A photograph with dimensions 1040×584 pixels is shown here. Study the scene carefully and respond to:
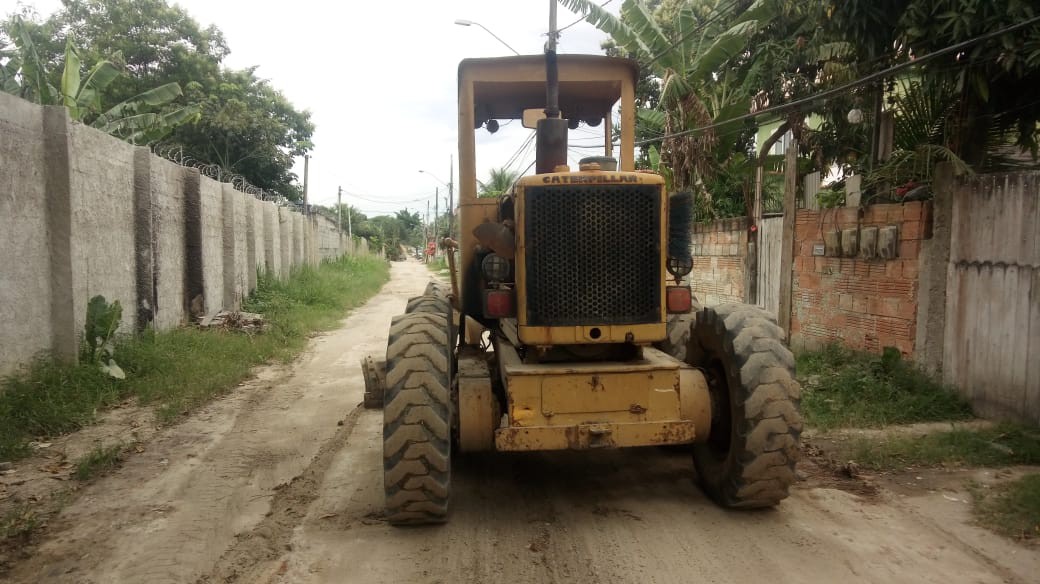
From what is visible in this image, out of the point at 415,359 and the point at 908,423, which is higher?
the point at 415,359

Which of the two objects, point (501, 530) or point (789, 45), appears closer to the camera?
point (501, 530)

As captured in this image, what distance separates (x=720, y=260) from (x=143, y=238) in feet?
28.9

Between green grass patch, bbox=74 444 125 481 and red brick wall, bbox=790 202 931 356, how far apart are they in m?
7.10

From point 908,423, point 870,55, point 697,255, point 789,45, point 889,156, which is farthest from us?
point 697,255

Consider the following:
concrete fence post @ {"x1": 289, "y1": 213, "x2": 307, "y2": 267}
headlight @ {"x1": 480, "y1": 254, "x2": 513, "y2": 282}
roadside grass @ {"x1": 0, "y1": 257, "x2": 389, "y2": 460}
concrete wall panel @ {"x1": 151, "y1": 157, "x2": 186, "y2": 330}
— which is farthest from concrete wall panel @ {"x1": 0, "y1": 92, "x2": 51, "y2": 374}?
concrete fence post @ {"x1": 289, "y1": 213, "x2": 307, "y2": 267}

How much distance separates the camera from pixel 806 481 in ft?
15.6

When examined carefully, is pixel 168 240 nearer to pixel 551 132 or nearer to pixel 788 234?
pixel 551 132

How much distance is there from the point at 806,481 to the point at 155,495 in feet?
14.3

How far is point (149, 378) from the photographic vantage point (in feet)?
24.1

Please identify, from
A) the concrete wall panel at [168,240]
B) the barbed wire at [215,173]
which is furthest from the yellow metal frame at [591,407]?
the barbed wire at [215,173]

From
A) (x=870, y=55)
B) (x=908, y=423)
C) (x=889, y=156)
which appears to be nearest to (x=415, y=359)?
(x=908, y=423)

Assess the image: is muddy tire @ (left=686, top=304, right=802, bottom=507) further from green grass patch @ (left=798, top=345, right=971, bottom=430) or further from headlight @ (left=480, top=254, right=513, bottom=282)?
green grass patch @ (left=798, top=345, right=971, bottom=430)

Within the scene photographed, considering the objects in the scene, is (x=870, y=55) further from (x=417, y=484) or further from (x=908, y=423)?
(x=417, y=484)

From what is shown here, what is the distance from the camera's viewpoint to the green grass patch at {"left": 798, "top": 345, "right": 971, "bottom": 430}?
20.1ft
